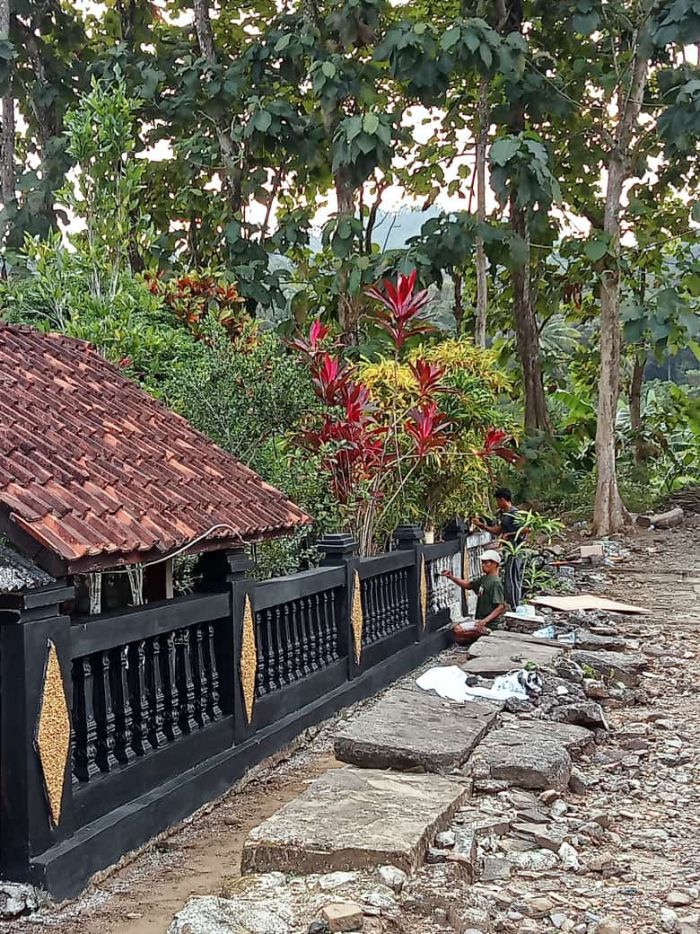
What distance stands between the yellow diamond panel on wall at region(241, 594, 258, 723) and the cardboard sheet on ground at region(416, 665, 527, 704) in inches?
60.4

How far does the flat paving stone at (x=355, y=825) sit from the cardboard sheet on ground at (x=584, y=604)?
6.03 m

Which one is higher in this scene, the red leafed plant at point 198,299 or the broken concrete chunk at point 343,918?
the red leafed plant at point 198,299

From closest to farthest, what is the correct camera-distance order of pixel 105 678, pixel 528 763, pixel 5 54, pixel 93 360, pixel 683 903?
pixel 683 903
pixel 105 678
pixel 528 763
pixel 93 360
pixel 5 54

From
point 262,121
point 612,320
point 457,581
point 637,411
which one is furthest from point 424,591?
point 637,411

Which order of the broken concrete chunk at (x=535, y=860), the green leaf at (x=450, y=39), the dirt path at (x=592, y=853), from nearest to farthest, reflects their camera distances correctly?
the dirt path at (x=592, y=853)
the broken concrete chunk at (x=535, y=860)
the green leaf at (x=450, y=39)

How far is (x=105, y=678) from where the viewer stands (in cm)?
414

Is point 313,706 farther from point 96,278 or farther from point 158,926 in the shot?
point 96,278

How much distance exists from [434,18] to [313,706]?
44.5 feet

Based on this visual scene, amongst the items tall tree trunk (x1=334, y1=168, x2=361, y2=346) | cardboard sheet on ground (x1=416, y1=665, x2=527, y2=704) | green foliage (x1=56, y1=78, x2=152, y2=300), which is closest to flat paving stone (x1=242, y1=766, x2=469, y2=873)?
cardboard sheet on ground (x1=416, y1=665, x2=527, y2=704)

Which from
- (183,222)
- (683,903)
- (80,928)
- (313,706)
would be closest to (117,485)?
(80,928)

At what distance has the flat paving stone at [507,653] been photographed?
23.3 ft

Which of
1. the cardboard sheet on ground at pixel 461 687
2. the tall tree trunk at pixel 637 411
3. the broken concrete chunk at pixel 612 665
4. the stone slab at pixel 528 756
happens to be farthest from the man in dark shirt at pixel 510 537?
the tall tree trunk at pixel 637 411

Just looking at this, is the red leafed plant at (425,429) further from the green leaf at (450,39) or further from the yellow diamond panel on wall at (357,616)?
the green leaf at (450,39)

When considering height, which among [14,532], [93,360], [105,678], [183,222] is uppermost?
[183,222]
